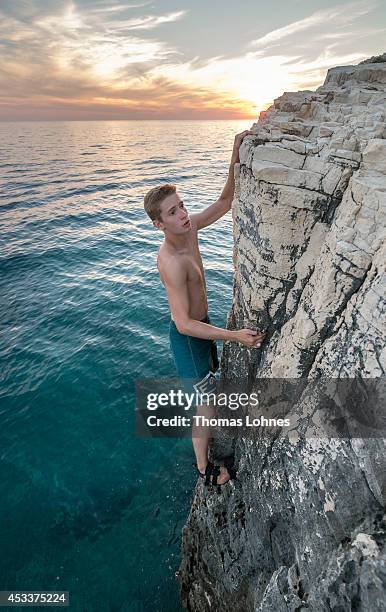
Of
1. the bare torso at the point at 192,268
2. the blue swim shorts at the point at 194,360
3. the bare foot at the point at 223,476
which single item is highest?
the bare torso at the point at 192,268

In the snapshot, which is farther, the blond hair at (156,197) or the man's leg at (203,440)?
the man's leg at (203,440)

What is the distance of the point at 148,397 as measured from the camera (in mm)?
10914

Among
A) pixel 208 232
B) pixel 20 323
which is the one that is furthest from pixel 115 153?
pixel 20 323

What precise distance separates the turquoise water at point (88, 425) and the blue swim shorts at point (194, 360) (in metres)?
4.17

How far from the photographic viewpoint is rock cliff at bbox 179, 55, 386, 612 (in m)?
2.76

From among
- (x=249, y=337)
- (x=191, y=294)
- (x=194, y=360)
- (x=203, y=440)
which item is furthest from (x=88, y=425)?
(x=249, y=337)

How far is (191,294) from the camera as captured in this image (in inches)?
193

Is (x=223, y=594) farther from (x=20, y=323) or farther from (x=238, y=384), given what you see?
(x=20, y=323)

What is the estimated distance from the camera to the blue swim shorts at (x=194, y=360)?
5121 millimetres

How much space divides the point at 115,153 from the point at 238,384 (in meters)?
65.7

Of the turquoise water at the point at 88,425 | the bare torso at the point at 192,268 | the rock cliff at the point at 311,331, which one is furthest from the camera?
the turquoise water at the point at 88,425

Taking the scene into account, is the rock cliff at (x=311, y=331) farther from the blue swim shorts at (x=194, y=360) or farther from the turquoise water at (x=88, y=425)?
the turquoise water at (x=88, y=425)

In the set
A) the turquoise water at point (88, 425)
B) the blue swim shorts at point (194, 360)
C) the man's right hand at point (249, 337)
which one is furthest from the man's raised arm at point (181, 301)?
the turquoise water at point (88, 425)

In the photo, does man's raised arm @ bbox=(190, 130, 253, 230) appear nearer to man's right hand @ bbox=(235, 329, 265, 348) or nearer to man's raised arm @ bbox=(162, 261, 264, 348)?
man's raised arm @ bbox=(162, 261, 264, 348)
